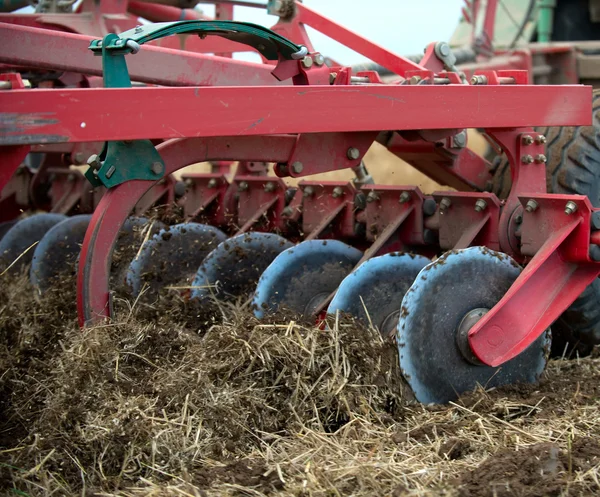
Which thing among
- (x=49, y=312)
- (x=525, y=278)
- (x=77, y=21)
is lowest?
(x=49, y=312)

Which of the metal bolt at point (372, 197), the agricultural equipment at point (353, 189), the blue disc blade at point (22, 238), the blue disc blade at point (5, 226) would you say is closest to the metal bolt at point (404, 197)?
the agricultural equipment at point (353, 189)

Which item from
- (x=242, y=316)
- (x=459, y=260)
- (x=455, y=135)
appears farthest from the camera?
(x=455, y=135)

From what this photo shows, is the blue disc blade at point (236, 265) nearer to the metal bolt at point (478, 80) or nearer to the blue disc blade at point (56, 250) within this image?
the blue disc blade at point (56, 250)

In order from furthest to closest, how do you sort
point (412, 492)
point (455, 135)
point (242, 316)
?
point (455, 135) → point (242, 316) → point (412, 492)

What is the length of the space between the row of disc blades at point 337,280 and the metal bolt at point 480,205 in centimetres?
34

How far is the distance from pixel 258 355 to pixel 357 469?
645 millimetres

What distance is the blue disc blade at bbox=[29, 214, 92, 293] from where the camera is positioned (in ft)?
15.7

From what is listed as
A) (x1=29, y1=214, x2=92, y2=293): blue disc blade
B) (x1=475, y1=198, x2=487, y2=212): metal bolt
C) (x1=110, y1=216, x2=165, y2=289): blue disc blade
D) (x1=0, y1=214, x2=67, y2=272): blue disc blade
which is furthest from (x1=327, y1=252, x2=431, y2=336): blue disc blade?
(x1=0, y1=214, x2=67, y2=272): blue disc blade

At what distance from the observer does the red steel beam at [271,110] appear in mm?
2738

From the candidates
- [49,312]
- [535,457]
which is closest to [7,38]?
[49,312]

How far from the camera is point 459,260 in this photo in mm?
3311

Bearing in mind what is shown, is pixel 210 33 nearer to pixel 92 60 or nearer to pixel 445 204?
pixel 92 60

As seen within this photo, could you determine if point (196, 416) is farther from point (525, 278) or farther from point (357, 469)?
point (525, 278)

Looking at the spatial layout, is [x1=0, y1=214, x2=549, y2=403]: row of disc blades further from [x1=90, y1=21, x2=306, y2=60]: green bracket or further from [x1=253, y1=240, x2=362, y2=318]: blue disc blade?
[x1=90, y1=21, x2=306, y2=60]: green bracket
